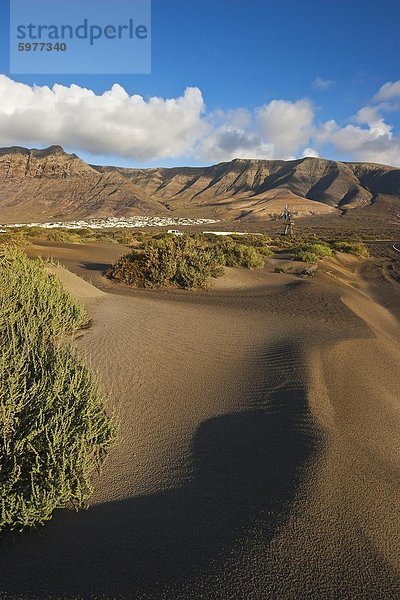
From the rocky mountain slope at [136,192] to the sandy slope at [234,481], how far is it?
317 ft

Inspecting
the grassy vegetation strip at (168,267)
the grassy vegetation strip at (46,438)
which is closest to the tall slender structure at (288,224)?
the grassy vegetation strip at (168,267)

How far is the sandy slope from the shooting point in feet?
8.57

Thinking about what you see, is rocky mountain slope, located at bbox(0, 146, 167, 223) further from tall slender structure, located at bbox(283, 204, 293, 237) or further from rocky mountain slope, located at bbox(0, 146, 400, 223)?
tall slender structure, located at bbox(283, 204, 293, 237)

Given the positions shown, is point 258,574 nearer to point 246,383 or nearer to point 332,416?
point 332,416

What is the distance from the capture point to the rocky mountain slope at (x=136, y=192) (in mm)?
108312

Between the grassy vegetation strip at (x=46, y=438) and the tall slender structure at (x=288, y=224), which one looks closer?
the grassy vegetation strip at (x=46, y=438)

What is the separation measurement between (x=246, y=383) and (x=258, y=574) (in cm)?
349

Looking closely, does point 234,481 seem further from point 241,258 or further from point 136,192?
point 136,192

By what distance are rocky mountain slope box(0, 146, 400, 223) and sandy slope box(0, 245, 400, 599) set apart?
3804 inches

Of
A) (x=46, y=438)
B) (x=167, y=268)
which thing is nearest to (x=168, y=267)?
(x=167, y=268)

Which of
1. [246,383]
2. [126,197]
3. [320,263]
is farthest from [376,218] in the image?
[246,383]

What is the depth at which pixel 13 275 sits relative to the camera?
24.1 feet

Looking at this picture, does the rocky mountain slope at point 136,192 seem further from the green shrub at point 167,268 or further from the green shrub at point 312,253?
the green shrub at point 167,268

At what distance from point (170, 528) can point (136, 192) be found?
129632 mm
